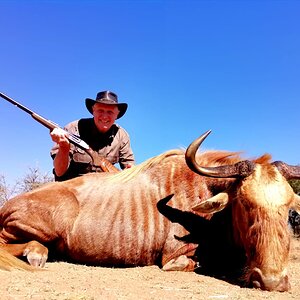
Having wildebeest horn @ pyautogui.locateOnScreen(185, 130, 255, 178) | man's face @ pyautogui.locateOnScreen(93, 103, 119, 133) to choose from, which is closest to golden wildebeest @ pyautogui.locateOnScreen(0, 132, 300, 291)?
wildebeest horn @ pyautogui.locateOnScreen(185, 130, 255, 178)

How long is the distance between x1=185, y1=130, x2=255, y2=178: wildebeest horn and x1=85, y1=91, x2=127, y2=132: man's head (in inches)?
101

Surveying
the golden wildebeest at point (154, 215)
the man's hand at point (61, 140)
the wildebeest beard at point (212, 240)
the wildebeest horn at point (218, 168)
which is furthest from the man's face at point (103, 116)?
the wildebeest horn at point (218, 168)

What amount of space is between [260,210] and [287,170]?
2.10 feet

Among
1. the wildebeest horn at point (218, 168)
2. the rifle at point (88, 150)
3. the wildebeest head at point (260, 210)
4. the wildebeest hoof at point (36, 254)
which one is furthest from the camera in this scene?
the rifle at point (88, 150)

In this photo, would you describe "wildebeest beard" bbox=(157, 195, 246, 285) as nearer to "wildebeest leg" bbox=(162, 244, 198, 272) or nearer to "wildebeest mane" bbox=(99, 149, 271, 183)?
"wildebeest leg" bbox=(162, 244, 198, 272)

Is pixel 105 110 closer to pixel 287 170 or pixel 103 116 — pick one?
pixel 103 116

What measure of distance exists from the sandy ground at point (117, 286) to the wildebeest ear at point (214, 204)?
1.98 feet

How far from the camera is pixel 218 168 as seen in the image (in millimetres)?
4086

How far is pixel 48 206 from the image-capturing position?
4.59 meters

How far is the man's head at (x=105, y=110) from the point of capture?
635 centimetres

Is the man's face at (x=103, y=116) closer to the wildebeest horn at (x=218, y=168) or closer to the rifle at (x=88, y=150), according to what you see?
the rifle at (x=88, y=150)

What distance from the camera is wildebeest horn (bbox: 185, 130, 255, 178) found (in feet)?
12.9

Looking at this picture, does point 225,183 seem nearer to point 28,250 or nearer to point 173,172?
point 173,172

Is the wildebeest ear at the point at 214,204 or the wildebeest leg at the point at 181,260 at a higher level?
the wildebeest ear at the point at 214,204
